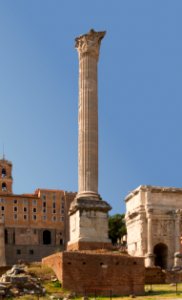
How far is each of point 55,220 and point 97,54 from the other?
83442 mm

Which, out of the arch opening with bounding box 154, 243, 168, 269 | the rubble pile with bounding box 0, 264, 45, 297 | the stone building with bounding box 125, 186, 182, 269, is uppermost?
the stone building with bounding box 125, 186, 182, 269

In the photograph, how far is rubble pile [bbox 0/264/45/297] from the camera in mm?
26625

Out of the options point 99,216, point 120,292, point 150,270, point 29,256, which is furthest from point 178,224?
point 29,256

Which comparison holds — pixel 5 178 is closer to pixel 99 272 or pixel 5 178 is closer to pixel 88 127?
pixel 88 127

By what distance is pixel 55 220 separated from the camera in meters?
120

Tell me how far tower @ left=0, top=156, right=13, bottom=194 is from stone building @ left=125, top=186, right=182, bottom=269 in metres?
60.3

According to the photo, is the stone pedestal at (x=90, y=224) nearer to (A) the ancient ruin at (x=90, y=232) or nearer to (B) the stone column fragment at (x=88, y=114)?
(A) the ancient ruin at (x=90, y=232)

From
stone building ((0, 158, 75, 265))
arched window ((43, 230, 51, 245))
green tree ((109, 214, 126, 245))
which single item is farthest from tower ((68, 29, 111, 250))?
arched window ((43, 230, 51, 245))

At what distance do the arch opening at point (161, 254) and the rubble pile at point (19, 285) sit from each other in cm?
3683

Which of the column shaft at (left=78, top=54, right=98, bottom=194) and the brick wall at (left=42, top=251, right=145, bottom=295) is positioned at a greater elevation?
the column shaft at (left=78, top=54, right=98, bottom=194)

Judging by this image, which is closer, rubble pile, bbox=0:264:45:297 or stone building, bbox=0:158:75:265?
rubble pile, bbox=0:264:45:297

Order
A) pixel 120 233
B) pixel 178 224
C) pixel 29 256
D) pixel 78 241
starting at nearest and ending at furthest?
pixel 78 241, pixel 178 224, pixel 120 233, pixel 29 256

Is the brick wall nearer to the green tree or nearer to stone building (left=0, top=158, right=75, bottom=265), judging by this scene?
the green tree

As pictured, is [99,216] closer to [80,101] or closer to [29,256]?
[80,101]
